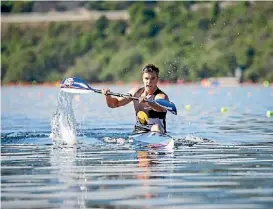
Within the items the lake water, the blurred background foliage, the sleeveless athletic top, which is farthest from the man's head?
the blurred background foliage

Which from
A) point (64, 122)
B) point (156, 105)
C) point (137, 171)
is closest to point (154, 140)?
point (156, 105)

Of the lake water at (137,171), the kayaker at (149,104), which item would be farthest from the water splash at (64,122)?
the kayaker at (149,104)

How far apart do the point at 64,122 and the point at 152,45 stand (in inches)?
3560

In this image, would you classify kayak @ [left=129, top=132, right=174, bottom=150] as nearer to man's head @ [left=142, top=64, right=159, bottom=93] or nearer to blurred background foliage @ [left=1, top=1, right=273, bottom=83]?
man's head @ [left=142, top=64, right=159, bottom=93]

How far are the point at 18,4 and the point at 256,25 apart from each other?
5908cm

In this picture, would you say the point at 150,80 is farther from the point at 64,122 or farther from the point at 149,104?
the point at 64,122

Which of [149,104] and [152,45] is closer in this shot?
[149,104]

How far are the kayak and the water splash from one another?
1.58 metres

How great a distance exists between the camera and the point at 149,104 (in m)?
20.6

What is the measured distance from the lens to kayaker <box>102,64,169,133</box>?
68.0 feet

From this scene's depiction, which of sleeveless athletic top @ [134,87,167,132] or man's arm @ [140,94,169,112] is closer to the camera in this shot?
man's arm @ [140,94,169,112]

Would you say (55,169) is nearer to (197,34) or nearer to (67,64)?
(197,34)

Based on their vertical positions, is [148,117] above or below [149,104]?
below

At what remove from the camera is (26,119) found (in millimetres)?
32656
